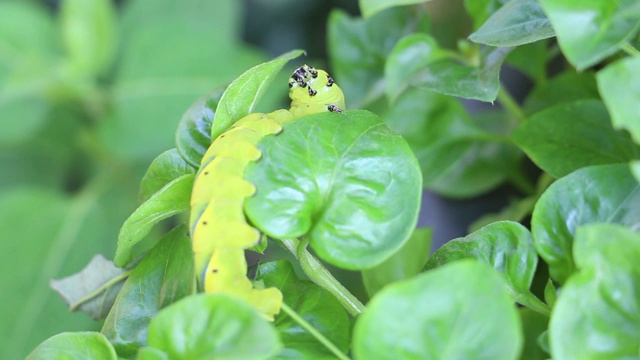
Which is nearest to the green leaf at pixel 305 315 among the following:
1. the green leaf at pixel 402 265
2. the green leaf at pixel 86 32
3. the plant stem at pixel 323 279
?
the plant stem at pixel 323 279

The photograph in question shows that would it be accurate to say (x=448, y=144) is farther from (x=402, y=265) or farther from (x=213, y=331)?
(x=213, y=331)

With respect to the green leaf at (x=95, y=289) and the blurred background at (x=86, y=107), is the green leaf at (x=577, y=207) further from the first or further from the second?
the blurred background at (x=86, y=107)

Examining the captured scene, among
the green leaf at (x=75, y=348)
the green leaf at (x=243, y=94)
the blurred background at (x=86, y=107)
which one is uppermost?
the green leaf at (x=243, y=94)

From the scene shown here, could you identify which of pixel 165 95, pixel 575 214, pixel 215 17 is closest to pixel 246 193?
pixel 575 214

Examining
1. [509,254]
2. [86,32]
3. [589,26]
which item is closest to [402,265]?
[509,254]

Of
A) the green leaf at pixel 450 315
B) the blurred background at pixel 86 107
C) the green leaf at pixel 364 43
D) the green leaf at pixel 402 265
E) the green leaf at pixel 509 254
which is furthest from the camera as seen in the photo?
the blurred background at pixel 86 107

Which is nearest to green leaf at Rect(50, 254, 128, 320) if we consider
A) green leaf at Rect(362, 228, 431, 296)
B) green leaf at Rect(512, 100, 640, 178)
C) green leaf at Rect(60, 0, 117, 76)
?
green leaf at Rect(362, 228, 431, 296)

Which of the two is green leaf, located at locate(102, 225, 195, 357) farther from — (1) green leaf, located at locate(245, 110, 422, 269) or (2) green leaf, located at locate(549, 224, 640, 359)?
(2) green leaf, located at locate(549, 224, 640, 359)

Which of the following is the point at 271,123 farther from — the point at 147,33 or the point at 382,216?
the point at 147,33
